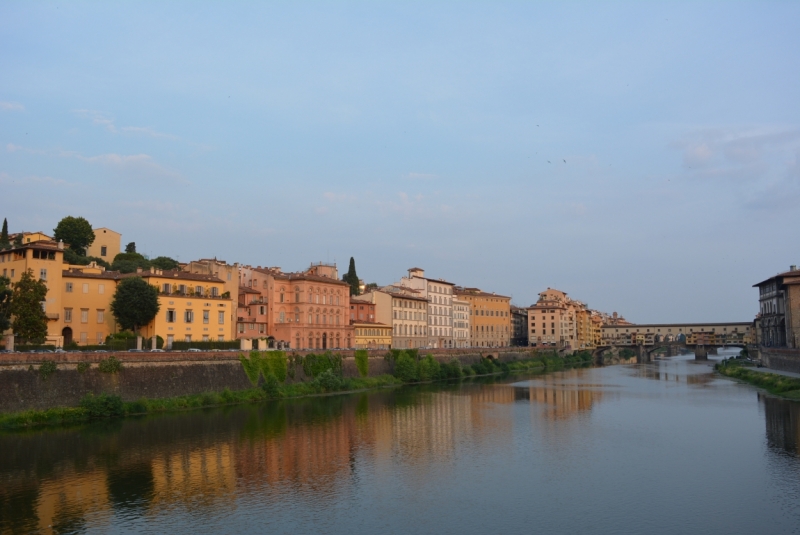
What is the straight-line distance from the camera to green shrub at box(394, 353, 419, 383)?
55.9 metres

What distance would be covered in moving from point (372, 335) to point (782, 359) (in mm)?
37292

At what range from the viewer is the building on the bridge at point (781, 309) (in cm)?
6334

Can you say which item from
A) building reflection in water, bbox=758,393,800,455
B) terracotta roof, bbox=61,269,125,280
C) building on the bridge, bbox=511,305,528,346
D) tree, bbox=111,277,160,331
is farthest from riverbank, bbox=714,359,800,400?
building on the bridge, bbox=511,305,528,346

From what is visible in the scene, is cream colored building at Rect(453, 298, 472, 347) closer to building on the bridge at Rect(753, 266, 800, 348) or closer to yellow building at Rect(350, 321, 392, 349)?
yellow building at Rect(350, 321, 392, 349)

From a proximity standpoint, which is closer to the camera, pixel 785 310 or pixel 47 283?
pixel 47 283

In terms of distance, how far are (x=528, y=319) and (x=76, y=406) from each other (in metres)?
86.2

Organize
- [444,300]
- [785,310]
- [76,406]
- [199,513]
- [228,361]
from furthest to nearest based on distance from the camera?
[444,300] → [785,310] → [228,361] → [76,406] → [199,513]

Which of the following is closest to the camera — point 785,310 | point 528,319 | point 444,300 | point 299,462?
point 299,462

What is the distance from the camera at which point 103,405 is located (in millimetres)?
31547

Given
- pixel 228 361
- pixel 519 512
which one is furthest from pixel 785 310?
pixel 519 512

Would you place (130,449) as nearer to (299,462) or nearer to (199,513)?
(299,462)

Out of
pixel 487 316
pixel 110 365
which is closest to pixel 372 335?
pixel 487 316

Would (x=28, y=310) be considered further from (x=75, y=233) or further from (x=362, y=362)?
(x=75, y=233)

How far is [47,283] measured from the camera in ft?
125
